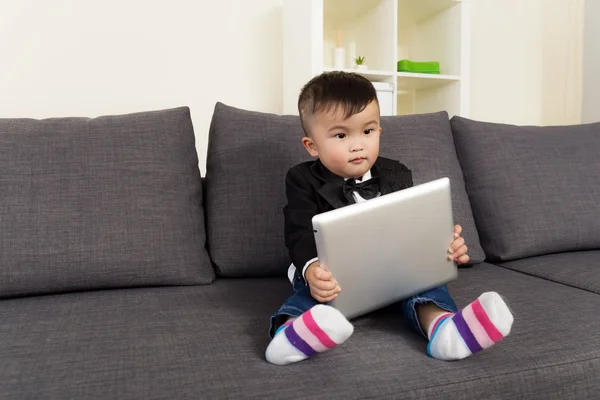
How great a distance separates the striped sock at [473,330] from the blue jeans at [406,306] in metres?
0.08

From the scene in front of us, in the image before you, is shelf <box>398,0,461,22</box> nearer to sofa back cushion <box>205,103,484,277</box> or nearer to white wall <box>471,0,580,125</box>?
white wall <box>471,0,580,125</box>

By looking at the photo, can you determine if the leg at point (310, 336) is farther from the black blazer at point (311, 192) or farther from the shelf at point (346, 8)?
the shelf at point (346, 8)

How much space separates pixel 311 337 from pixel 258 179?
657 mm

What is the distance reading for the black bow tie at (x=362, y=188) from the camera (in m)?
1.22

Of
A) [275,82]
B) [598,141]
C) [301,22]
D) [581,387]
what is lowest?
[581,387]

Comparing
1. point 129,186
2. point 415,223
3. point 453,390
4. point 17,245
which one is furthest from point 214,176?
point 453,390

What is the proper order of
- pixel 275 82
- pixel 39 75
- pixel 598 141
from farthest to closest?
1. pixel 275 82
2. pixel 39 75
3. pixel 598 141

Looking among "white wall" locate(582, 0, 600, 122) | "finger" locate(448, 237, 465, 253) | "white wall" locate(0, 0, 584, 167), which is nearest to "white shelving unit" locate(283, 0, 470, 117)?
"white wall" locate(0, 0, 584, 167)

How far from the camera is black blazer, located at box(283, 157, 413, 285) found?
3.94 feet

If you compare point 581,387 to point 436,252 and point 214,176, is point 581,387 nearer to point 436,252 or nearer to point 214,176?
point 436,252

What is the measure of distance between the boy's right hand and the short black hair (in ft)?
1.11

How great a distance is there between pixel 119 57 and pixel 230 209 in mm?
1049

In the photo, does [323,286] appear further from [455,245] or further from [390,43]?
[390,43]

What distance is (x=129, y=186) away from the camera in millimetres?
1385
